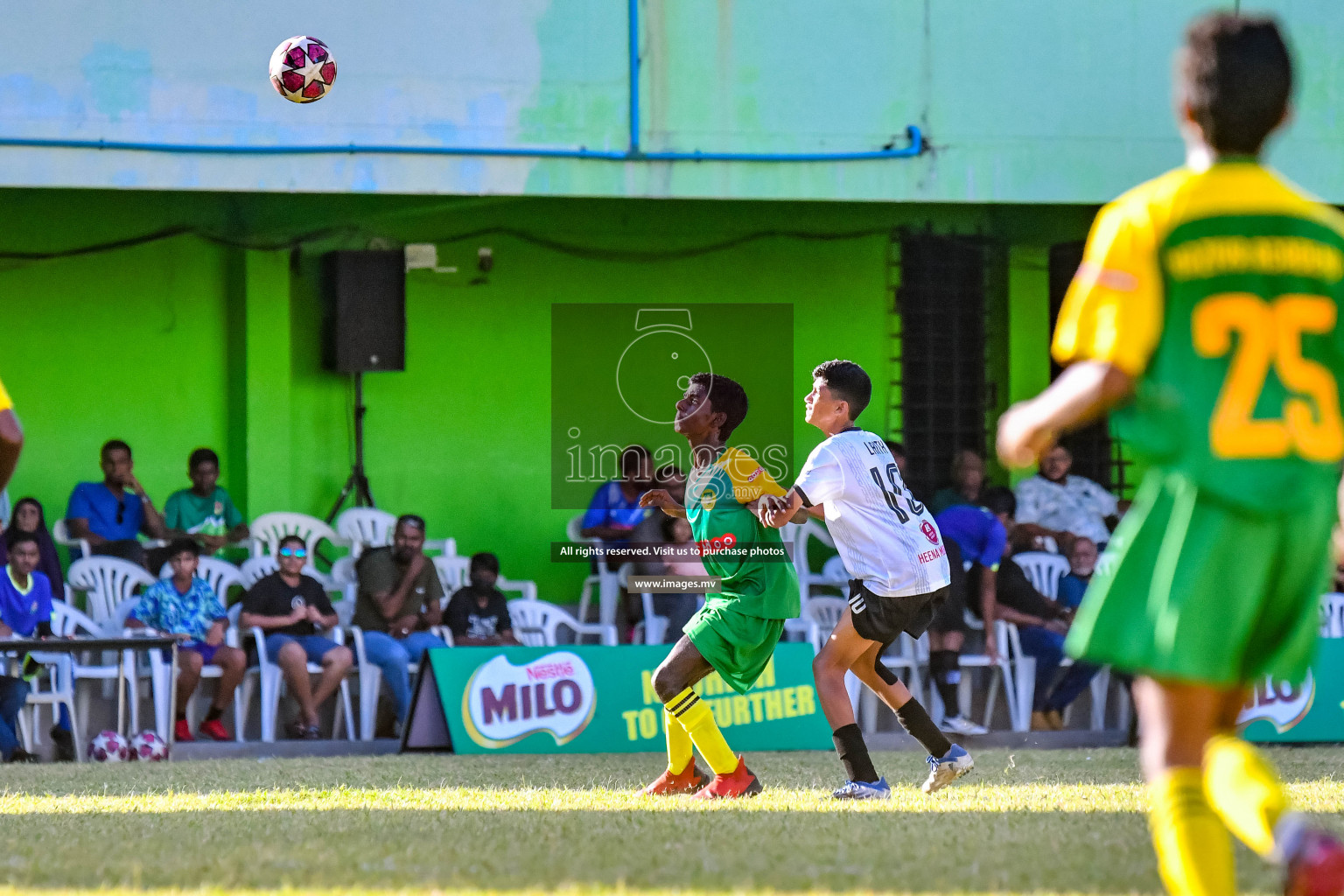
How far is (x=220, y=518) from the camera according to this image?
13.5 m

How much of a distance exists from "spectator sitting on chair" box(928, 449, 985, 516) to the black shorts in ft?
19.9

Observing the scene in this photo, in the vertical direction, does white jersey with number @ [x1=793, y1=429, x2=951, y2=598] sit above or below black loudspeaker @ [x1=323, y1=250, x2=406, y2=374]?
below

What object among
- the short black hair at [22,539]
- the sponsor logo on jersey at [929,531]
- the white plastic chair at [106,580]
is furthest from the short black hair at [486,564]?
the sponsor logo on jersey at [929,531]

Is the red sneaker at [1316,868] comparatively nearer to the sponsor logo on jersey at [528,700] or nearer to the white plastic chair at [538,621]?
the sponsor logo on jersey at [528,700]

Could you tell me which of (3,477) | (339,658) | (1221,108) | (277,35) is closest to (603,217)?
(277,35)

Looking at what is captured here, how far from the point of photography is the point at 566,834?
6.17 meters

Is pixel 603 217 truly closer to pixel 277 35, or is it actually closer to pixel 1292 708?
pixel 277 35

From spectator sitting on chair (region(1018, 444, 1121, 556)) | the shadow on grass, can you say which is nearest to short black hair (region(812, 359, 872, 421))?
the shadow on grass

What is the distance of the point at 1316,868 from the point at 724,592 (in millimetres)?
4846

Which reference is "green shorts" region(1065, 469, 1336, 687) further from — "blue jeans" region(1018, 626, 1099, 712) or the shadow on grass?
"blue jeans" region(1018, 626, 1099, 712)

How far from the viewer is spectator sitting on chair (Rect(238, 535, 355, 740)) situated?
1228 cm

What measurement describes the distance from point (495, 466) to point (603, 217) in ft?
7.44

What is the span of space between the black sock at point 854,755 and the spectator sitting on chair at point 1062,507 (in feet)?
21.5

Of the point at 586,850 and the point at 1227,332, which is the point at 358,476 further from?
the point at 1227,332
